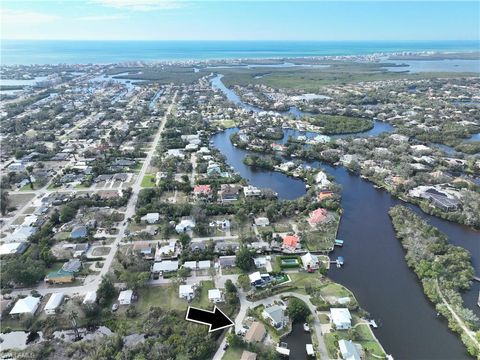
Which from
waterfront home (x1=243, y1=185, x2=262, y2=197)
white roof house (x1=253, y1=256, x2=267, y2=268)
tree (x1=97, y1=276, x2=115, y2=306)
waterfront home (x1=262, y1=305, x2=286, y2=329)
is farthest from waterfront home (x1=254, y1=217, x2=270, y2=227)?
tree (x1=97, y1=276, x2=115, y2=306)

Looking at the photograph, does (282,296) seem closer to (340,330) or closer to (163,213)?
(340,330)

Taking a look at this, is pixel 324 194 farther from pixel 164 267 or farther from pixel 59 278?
pixel 59 278

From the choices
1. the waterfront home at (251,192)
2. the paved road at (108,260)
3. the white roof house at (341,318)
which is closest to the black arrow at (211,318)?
the white roof house at (341,318)

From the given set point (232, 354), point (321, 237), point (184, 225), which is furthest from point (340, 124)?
point (232, 354)

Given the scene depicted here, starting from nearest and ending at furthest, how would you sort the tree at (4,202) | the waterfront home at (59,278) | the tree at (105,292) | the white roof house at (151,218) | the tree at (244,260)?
the tree at (105,292)
the waterfront home at (59,278)
the tree at (244,260)
the white roof house at (151,218)
the tree at (4,202)

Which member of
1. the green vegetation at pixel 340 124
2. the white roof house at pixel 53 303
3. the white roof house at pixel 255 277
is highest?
the green vegetation at pixel 340 124

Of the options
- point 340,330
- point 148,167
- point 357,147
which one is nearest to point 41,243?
point 148,167

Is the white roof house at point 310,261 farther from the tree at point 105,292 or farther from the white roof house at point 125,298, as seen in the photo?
the tree at point 105,292
